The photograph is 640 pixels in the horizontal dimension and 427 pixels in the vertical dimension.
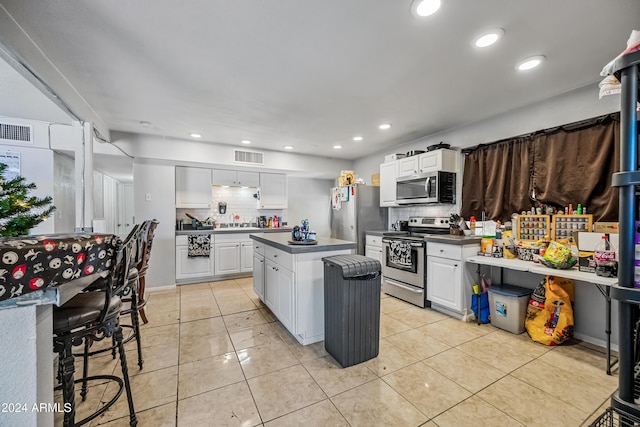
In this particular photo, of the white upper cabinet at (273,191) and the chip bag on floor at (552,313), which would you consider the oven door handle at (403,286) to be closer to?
the chip bag on floor at (552,313)

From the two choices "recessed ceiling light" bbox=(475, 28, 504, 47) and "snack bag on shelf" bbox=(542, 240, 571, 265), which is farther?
"snack bag on shelf" bbox=(542, 240, 571, 265)

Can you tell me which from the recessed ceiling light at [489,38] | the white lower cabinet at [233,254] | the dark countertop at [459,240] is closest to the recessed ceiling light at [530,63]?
the recessed ceiling light at [489,38]

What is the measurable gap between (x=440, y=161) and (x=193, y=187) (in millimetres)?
4274

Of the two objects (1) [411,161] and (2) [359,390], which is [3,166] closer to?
(2) [359,390]

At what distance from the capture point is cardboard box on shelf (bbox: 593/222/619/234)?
2279 millimetres

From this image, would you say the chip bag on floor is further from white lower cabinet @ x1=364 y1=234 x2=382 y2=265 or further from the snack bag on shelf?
white lower cabinet @ x1=364 y1=234 x2=382 y2=265

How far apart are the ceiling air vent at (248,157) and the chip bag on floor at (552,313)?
4493 millimetres

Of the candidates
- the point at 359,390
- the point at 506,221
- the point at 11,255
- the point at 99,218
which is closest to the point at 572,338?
the point at 506,221

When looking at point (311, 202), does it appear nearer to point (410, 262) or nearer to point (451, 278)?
point (410, 262)

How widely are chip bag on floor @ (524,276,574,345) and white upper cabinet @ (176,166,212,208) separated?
5.04m

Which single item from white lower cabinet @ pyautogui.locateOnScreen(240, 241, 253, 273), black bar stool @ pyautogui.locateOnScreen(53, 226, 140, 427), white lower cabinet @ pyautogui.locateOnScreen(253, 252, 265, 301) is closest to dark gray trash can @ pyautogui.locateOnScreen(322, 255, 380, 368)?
white lower cabinet @ pyautogui.locateOnScreen(253, 252, 265, 301)

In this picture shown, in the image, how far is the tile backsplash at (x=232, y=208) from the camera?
5.07 meters

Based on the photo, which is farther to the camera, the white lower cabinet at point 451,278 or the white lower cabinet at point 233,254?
the white lower cabinet at point 233,254

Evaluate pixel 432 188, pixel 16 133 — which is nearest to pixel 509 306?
pixel 432 188
